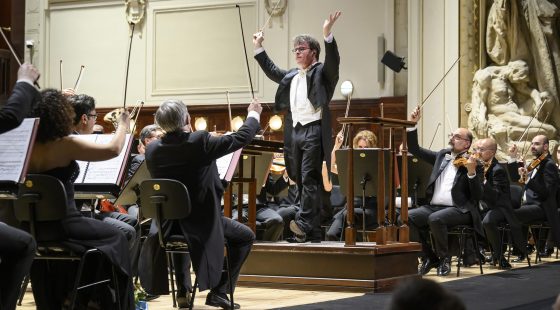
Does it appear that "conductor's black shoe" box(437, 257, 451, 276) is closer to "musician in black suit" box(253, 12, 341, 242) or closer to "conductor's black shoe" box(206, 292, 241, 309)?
"musician in black suit" box(253, 12, 341, 242)

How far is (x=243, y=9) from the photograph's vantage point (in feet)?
41.9

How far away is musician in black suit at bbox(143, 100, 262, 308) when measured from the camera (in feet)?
16.0

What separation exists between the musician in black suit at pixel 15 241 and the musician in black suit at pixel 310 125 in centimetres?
292

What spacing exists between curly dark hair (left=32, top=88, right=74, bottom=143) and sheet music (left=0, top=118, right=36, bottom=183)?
176 mm

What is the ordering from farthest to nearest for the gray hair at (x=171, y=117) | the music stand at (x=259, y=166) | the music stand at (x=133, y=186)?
1. the music stand at (x=259, y=166)
2. the music stand at (x=133, y=186)
3. the gray hair at (x=171, y=117)

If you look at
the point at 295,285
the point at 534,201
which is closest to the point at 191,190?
the point at 295,285

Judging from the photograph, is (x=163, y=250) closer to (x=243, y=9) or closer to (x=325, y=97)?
(x=325, y=97)

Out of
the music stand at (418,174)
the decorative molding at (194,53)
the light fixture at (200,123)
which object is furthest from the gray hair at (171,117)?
the decorative molding at (194,53)

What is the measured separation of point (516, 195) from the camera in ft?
28.0

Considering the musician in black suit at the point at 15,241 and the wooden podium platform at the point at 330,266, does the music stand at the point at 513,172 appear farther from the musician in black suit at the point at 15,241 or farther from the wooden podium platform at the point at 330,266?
the musician in black suit at the point at 15,241

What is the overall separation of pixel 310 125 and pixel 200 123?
626 centimetres

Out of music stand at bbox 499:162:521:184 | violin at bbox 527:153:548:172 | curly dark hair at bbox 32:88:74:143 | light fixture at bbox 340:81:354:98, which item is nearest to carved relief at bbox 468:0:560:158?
music stand at bbox 499:162:521:184

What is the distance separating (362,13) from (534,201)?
4465 mm

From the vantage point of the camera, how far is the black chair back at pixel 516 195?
8.45 metres
